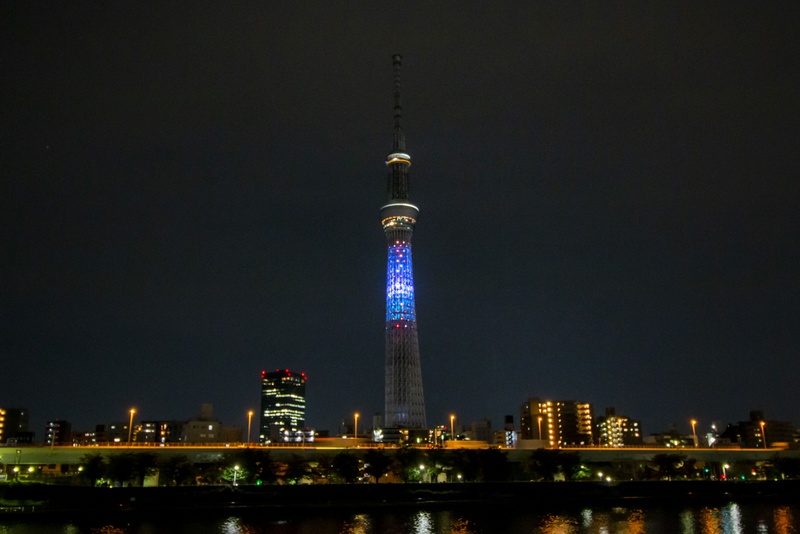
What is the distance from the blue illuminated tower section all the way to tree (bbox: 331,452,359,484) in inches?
2294

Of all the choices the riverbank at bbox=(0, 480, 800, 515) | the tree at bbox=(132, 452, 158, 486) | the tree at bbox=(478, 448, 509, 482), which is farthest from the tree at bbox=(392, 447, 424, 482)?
the tree at bbox=(132, 452, 158, 486)

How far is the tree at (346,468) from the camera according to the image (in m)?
97.4

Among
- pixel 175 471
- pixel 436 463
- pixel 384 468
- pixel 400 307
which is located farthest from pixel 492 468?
pixel 400 307

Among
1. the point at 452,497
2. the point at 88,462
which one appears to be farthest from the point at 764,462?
the point at 88,462

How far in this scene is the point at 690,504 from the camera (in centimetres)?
9731

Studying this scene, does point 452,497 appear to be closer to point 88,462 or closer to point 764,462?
point 88,462

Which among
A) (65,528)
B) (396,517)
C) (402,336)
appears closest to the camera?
(65,528)

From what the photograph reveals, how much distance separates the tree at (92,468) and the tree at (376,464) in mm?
34451

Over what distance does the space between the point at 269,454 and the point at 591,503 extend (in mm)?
44271

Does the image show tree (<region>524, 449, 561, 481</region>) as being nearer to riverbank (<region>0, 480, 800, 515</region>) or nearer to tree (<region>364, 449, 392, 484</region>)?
riverbank (<region>0, 480, 800, 515</region>)

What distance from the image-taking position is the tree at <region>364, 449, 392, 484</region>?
9962cm

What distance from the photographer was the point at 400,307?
164m

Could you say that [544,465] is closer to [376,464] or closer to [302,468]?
[376,464]

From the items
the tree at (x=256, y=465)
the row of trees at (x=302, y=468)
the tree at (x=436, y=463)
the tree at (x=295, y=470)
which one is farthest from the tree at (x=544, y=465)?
the tree at (x=256, y=465)
